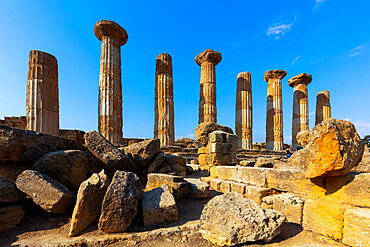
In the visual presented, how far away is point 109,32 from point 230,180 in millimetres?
10995

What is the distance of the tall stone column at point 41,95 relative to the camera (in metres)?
8.77

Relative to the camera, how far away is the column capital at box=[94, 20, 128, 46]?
1050 centimetres

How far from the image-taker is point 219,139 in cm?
627

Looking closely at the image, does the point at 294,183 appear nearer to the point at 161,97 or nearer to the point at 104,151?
the point at 104,151

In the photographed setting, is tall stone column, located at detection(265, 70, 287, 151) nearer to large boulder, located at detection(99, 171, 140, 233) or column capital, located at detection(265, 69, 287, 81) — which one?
column capital, located at detection(265, 69, 287, 81)

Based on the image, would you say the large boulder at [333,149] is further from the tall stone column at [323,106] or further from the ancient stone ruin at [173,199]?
the tall stone column at [323,106]

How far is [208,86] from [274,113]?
781cm

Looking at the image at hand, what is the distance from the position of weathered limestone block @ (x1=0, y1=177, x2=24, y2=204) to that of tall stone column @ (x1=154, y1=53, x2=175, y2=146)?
9189 millimetres

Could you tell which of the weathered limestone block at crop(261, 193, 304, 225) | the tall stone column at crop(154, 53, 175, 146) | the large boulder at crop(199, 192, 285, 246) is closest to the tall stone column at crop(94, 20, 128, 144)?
the tall stone column at crop(154, 53, 175, 146)

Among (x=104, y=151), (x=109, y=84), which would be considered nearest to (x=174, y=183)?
(x=104, y=151)

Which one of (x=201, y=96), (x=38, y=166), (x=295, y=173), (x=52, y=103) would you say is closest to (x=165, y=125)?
(x=201, y=96)

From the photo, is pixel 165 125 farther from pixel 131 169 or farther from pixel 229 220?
pixel 229 220

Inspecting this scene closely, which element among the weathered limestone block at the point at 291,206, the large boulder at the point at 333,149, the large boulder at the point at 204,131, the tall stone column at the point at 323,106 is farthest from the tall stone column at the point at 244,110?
the large boulder at the point at 333,149

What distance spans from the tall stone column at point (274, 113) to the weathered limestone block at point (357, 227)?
51.4 ft
